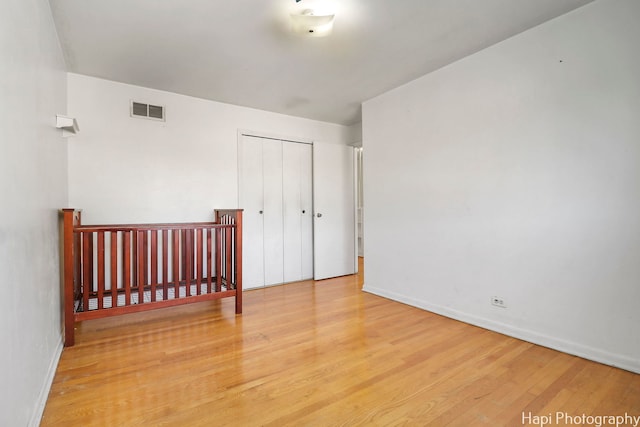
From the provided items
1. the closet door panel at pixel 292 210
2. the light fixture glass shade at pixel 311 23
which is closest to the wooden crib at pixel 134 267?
the closet door panel at pixel 292 210

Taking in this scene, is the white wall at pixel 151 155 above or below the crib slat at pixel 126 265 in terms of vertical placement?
above

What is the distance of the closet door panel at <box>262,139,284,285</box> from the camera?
3898 mm

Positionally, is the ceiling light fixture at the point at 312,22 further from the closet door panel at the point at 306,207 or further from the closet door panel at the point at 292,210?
the closet door panel at the point at 306,207

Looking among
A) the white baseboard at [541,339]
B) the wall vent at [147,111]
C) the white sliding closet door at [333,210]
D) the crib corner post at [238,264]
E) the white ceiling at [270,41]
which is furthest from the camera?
the white sliding closet door at [333,210]

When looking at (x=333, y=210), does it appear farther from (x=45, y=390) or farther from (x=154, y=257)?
(x=45, y=390)

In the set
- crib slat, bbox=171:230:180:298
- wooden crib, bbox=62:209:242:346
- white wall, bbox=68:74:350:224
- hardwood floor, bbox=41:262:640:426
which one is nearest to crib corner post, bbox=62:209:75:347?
wooden crib, bbox=62:209:242:346

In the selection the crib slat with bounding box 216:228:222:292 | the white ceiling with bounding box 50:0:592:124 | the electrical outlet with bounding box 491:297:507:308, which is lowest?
the electrical outlet with bounding box 491:297:507:308

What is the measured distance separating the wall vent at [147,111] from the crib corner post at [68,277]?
4.53ft

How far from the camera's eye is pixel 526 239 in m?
2.24

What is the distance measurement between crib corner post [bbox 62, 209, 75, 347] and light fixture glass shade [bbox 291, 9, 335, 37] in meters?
1.99

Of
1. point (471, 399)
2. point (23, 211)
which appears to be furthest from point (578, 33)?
point (23, 211)

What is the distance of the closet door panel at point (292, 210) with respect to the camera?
4055mm

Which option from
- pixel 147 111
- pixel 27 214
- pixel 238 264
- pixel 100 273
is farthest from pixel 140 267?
pixel 147 111

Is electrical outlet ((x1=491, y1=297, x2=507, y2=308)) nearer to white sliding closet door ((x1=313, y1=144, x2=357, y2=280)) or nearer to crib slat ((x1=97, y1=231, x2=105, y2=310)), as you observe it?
white sliding closet door ((x1=313, y1=144, x2=357, y2=280))
